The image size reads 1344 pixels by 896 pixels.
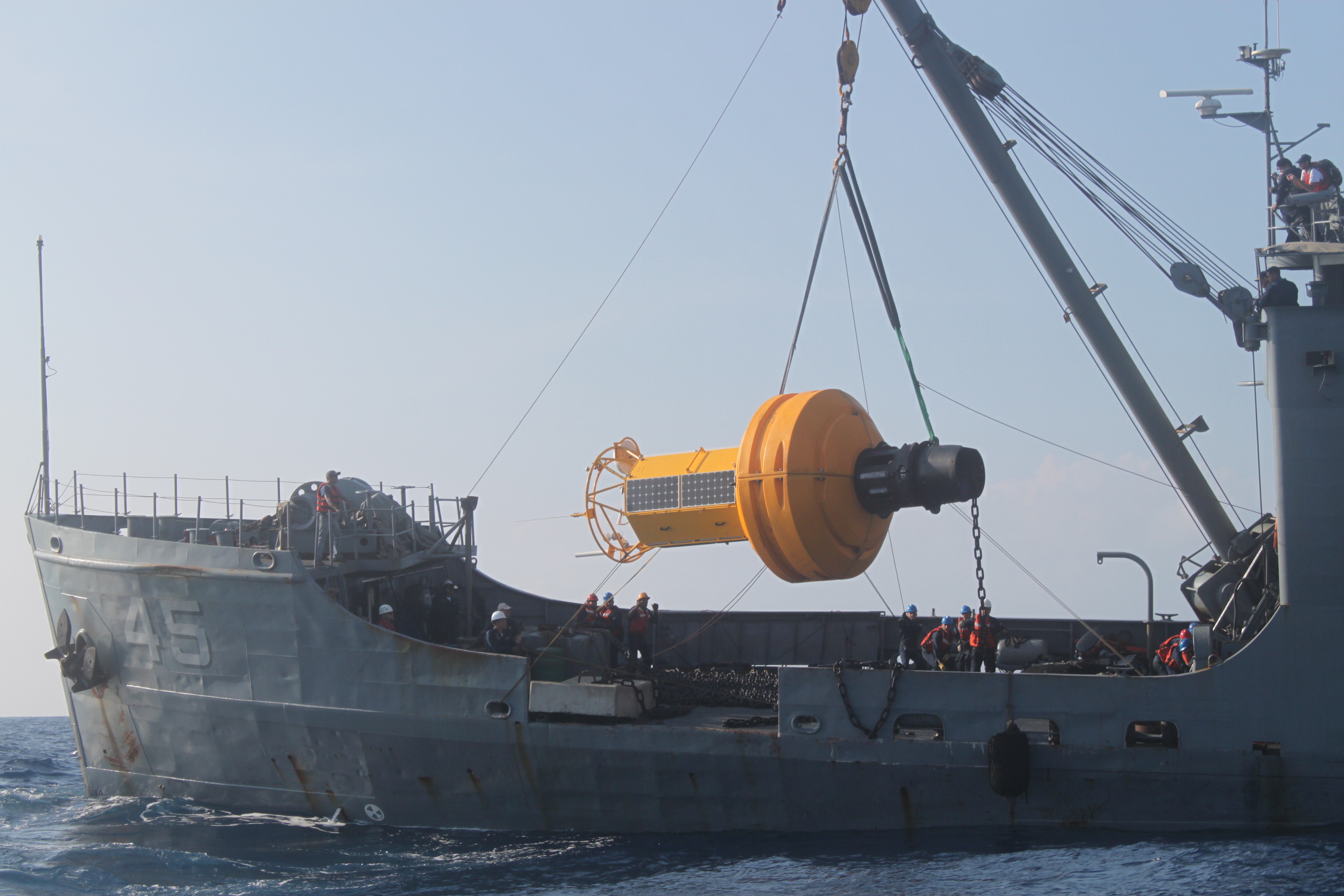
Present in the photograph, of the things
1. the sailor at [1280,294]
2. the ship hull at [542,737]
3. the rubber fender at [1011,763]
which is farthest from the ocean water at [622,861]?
the sailor at [1280,294]

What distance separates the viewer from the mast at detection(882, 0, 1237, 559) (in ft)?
53.5

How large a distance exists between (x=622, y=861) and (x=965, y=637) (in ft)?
17.1

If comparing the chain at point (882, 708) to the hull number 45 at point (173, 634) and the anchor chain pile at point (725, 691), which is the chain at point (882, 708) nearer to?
the anchor chain pile at point (725, 691)

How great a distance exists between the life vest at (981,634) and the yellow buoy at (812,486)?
161 centimetres

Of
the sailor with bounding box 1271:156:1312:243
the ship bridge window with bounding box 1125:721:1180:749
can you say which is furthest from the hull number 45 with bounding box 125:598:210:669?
the sailor with bounding box 1271:156:1312:243

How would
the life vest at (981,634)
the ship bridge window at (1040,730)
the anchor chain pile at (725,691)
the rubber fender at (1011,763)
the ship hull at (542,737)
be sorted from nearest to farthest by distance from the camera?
the ship hull at (542,737) < the rubber fender at (1011,763) < the ship bridge window at (1040,730) < the life vest at (981,634) < the anchor chain pile at (725,691)

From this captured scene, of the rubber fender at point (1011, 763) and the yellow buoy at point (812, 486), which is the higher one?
the yellow buoy at point (812, 486)

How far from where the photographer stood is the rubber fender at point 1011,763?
43.4ft

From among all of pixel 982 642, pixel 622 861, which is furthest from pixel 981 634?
pixel 622 861

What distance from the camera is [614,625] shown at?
1834cm

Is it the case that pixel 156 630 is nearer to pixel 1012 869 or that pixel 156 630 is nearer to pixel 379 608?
pixel 379 608

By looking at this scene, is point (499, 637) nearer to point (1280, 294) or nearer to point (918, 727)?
point (918, 727)

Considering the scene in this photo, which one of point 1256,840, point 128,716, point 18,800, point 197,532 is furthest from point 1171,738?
point 18,800

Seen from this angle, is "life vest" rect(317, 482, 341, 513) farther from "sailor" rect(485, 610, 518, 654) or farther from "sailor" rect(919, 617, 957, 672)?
"sailor" rect(919, 617, 957, 672)
